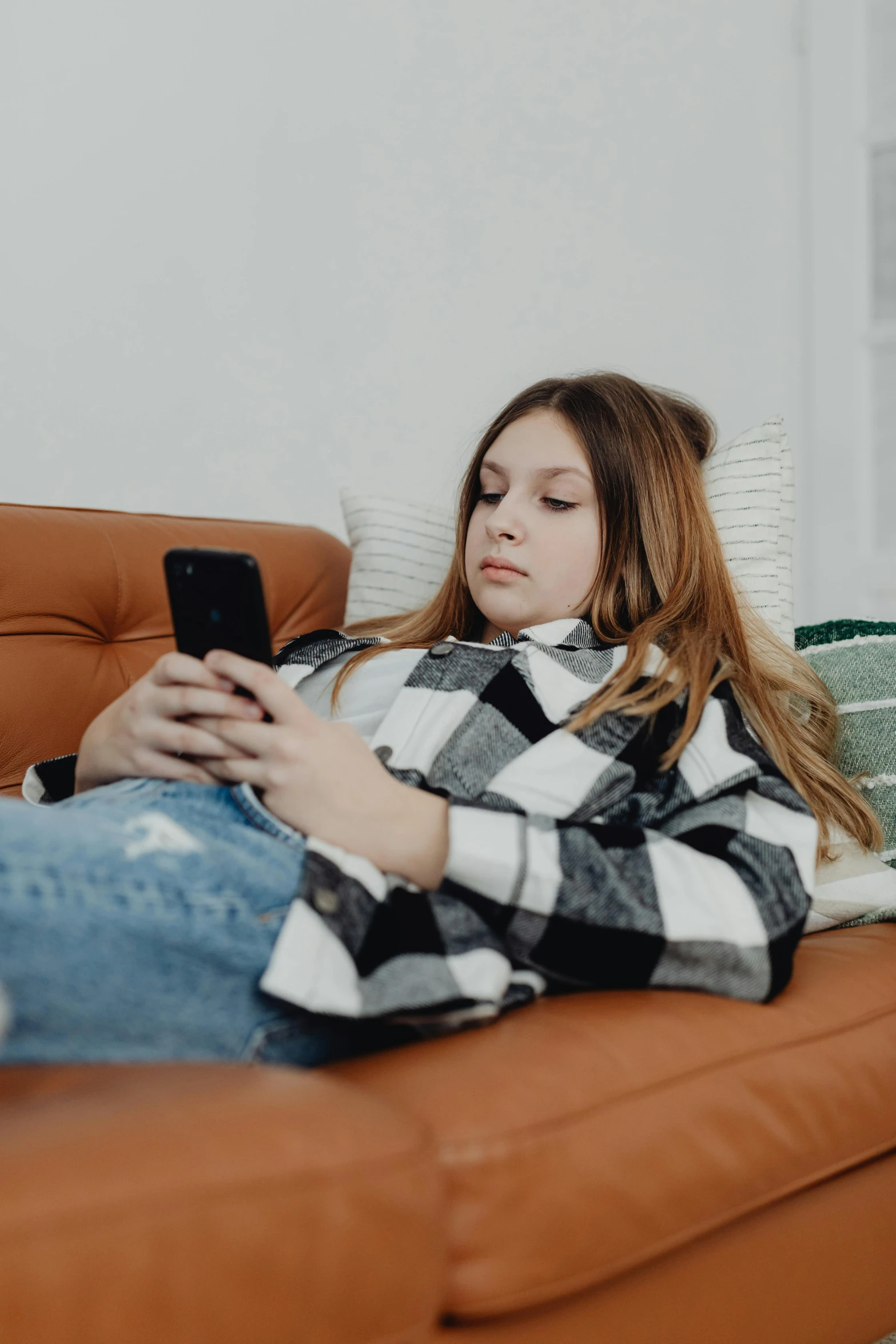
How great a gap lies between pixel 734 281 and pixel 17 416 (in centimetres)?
154

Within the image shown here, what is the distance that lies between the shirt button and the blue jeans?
0.02 meters

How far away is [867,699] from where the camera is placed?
1.08 metres

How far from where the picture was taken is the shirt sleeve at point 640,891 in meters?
0.71

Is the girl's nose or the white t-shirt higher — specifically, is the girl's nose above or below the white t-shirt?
above

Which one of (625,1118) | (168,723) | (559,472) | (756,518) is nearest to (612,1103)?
(625,1118)

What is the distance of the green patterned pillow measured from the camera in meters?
1.03

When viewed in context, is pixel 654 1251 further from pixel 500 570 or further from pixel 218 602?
pixel 500 570

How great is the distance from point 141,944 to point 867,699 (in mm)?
777

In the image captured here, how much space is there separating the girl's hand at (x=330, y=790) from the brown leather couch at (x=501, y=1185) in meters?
0.13

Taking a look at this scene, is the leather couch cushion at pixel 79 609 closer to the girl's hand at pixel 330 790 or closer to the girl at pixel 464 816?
the girl at pixel 464 816

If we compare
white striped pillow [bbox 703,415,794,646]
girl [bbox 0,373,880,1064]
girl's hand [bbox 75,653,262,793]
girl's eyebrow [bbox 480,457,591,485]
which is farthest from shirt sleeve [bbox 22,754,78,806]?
white striped pillow [bbox 703,415,794,646]

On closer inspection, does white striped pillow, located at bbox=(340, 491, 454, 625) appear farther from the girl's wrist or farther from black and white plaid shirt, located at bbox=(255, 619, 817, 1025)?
the girl's wrist

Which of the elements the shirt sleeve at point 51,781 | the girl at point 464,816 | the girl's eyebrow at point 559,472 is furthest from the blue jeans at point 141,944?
the girl's eyebrow at point 559,472

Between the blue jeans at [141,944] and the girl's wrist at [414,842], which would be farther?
the girl's wrist at [414,842]
